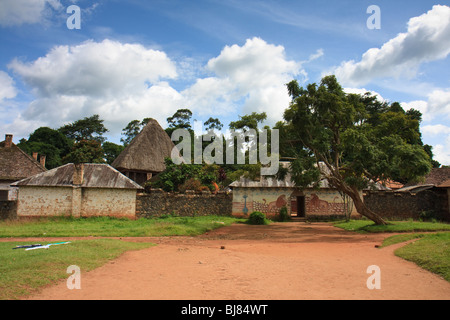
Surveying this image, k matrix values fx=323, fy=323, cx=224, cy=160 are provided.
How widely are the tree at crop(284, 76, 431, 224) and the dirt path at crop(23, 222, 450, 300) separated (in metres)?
5.28

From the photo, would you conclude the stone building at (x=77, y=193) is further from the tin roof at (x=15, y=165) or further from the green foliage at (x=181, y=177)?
the tin roof at (x=15, y=165)

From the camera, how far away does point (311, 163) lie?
1516 centimetres

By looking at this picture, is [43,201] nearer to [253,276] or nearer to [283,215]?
[283,215]

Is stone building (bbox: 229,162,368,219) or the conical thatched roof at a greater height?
the conical thatched roof

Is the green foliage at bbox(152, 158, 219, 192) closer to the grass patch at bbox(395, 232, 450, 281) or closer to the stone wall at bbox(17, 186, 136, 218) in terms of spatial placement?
the stone wall at bbox(17, 186, 136, 218)

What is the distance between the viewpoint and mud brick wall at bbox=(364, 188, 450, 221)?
72.1 feet

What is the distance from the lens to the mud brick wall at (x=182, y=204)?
20.6 metres

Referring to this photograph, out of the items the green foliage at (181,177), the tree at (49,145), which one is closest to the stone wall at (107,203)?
the green foliage at (181,177)

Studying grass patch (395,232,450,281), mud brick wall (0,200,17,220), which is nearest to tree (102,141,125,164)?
mud brick wall (0,200,17,220)

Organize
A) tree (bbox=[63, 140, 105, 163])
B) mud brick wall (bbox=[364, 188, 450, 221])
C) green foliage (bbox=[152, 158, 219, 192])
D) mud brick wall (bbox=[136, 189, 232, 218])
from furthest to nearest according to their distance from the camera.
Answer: tree (bbox=[63, 140, 105, 163]) → green foliage (bbox=[152, 158, 219, 192]) → mud brick wall (bbox=[364, 188, 450, 221]) → mud brick wall (bbox=[136, 189, 232, 218])

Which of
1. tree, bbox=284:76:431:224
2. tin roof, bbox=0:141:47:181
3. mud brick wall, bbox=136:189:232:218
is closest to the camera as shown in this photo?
tree, bbox=284:76:431:224

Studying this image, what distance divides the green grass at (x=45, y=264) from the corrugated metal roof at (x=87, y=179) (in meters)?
10.6

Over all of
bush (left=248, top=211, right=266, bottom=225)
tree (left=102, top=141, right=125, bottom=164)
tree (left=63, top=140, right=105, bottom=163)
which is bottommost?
bush (left=248, top=211, right=266, bottom=225)
